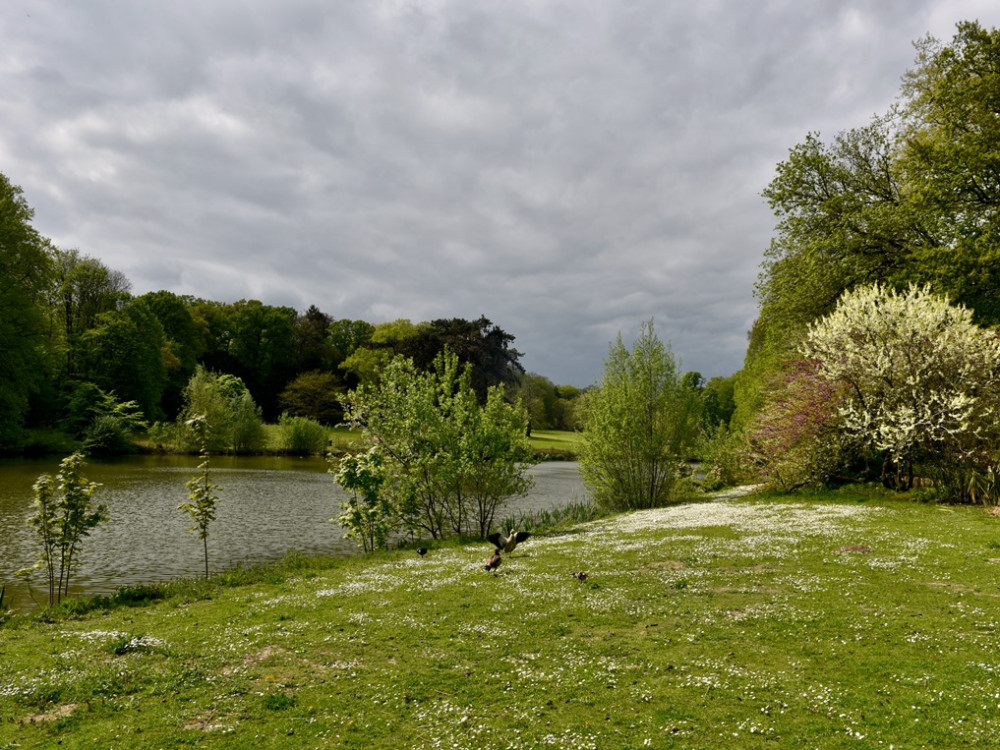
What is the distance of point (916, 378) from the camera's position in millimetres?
25438

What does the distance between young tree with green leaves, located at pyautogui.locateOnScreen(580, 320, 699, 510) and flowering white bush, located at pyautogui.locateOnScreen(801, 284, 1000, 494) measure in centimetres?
972

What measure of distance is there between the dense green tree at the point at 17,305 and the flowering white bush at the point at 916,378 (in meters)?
63.9

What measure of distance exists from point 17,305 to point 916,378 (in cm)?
6781

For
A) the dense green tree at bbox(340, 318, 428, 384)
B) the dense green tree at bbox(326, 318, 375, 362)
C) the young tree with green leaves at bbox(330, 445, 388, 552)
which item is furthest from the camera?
the dense green tree at bbox(326, 318, 375, 362)

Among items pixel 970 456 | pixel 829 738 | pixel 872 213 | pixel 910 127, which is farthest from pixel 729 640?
pixel 910 127

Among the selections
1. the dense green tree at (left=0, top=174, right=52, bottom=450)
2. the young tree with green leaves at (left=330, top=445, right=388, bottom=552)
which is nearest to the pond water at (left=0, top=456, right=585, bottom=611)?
the young tree with green leaves at (left=330, top=445, right=388, bottom=552)

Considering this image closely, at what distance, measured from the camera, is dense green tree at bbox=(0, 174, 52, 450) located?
49062 millimetres

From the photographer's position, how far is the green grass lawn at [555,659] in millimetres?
7457

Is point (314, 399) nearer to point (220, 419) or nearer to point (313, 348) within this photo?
point (313, 348)

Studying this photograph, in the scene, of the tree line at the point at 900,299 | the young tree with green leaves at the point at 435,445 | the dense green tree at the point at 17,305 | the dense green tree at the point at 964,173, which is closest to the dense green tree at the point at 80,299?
the dense green tree at the point at 17,305

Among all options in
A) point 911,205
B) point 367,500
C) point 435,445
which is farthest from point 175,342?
point 911,205

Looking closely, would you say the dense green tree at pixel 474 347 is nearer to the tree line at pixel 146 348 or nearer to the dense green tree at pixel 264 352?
the tree line at pixel 146 348

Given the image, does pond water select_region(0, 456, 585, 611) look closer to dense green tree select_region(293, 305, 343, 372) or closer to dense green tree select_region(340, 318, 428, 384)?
dense green tree select_region(340, 318, 428, 384)

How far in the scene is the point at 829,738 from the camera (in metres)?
6.85
